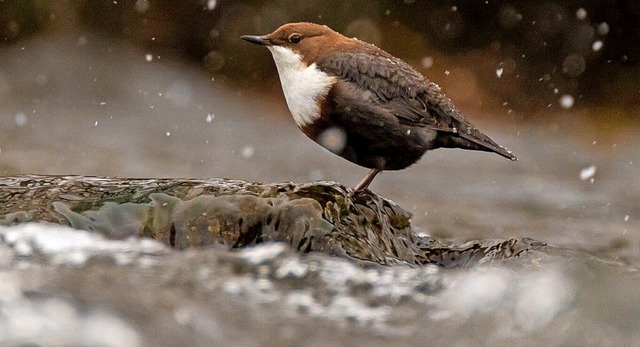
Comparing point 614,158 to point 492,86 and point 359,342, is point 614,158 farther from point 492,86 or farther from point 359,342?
point 359,342

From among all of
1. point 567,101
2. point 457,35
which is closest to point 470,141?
point 457,35

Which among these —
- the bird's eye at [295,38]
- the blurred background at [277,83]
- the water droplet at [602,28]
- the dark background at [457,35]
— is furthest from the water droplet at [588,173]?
the bird's eye at [295,38]

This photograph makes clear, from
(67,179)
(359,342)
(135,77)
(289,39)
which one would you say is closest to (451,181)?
(135,77)

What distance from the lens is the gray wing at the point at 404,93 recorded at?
12.9 feet

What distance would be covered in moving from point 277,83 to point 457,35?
6.07ft

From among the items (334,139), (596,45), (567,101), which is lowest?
(334,139)

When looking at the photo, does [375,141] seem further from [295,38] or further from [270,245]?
[270,245]

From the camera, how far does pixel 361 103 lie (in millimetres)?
3869

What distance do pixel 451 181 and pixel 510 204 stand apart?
0.88m

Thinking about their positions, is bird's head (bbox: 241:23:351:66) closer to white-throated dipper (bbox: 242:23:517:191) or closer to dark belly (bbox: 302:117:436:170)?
white-throated dipper (bbox: 242:23:517:191)

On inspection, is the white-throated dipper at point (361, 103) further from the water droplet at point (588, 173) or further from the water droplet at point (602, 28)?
the water droplet at point (602, 28)

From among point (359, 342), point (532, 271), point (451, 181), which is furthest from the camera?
point (451, 181)

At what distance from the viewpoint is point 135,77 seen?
9836 mm

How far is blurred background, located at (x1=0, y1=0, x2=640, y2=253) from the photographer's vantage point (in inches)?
339
